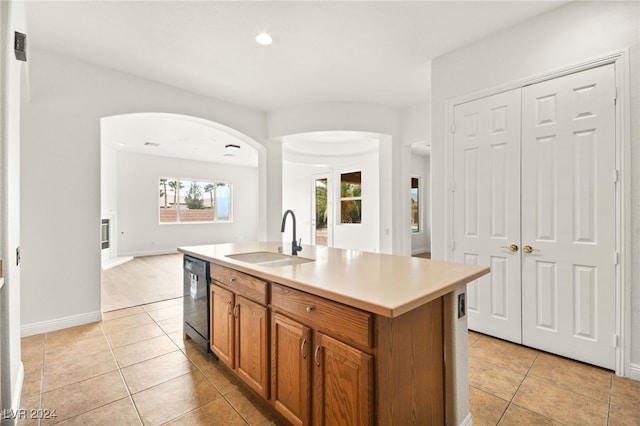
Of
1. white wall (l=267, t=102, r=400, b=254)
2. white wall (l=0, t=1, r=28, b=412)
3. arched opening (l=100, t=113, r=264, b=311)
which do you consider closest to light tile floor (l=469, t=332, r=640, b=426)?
white wall (l=267, t=102, r=400, b=254)

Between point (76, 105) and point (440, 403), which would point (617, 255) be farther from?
point (76, 105)

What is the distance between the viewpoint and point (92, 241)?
3168 millimetres

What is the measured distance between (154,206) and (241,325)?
24.1 ft

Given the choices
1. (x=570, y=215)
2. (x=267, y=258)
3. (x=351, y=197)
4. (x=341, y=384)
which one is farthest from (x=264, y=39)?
(x=351, y=197)

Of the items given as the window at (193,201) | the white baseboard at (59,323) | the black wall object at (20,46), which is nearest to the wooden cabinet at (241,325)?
the black wall object at (20,46)

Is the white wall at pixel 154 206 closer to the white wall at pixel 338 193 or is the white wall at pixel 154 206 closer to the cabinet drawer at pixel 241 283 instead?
the white wall at pixel 338 193

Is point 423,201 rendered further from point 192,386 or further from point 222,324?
point 192,386

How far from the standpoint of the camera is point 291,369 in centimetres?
147

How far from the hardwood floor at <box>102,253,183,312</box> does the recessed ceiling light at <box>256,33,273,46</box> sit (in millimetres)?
3481

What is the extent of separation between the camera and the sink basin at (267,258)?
7.52 ft

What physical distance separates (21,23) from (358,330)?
108 inches

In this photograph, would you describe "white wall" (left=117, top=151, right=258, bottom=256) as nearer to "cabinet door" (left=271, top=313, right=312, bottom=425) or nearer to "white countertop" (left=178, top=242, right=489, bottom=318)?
"white countertop" (left=178, top=242, right=489, bottom=318)

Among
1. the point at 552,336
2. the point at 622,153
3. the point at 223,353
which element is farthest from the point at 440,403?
the point at 622,153

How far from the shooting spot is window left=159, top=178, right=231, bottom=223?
827 cm
